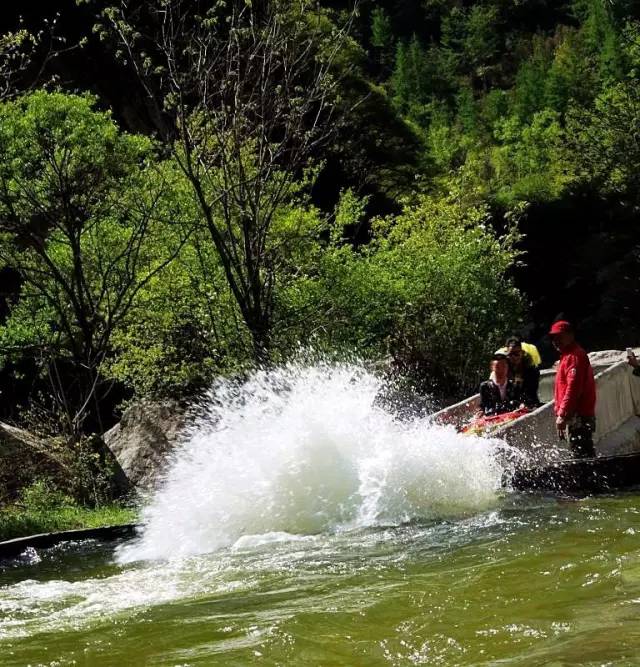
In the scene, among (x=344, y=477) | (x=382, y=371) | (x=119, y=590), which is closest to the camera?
(x=119, y=590)

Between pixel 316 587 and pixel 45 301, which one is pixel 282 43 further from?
pixel 316 587

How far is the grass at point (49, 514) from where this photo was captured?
12.0 meters

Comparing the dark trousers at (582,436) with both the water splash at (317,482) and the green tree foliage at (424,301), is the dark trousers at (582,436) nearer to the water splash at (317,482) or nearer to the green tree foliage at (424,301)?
the water splash at (317,482)

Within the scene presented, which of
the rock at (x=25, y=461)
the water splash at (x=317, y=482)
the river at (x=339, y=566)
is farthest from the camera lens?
the rock at (x=25, y=461)

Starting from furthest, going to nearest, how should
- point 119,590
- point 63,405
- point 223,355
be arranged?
point 223,355 < point 63,405 < point 119,590

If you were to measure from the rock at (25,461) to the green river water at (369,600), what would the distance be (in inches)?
203

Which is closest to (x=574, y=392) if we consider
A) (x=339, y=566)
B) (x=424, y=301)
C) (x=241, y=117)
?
(x=339, y=566)

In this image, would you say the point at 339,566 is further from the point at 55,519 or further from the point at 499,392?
the point at 499,392

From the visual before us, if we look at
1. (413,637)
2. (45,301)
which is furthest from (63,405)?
→ (413,637)

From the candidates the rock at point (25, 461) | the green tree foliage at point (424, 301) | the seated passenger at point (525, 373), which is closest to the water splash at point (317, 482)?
the seated passenger at point (525, 373)

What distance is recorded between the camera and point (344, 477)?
1092 centimetres

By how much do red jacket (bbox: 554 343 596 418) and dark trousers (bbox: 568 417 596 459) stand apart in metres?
0.10

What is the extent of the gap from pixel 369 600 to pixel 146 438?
13567 mm

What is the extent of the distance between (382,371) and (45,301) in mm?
8637
